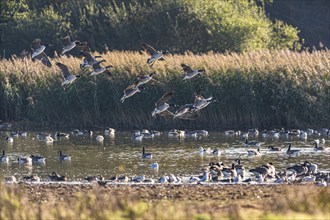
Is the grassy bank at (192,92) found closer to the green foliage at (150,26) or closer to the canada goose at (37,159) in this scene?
the canada goose at (37,159)

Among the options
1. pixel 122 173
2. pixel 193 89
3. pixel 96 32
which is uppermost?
pixel 96 32

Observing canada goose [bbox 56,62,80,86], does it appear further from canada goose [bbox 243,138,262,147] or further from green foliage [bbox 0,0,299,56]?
green foliage [bbox 0,0,299,56]

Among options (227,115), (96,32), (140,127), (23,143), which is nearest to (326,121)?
(227,115)

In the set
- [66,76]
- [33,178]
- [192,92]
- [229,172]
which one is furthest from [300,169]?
[192,92]

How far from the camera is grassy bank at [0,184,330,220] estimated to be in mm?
15570

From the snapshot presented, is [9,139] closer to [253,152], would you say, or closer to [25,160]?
[25,160]

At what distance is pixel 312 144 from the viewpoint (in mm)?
32094

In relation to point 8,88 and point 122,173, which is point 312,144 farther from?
point 8,88

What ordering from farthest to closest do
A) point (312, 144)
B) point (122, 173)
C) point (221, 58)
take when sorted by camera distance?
1. point (221, 58)
2. point (312, 144)
3. point (122, 173)

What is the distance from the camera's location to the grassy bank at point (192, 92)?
119 ft

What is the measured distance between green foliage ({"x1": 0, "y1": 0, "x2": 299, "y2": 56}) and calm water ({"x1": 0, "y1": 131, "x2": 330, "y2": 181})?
16099mm

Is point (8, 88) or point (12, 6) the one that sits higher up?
point (12, 6)

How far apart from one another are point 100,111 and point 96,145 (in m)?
5.41

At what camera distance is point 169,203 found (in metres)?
18.9
